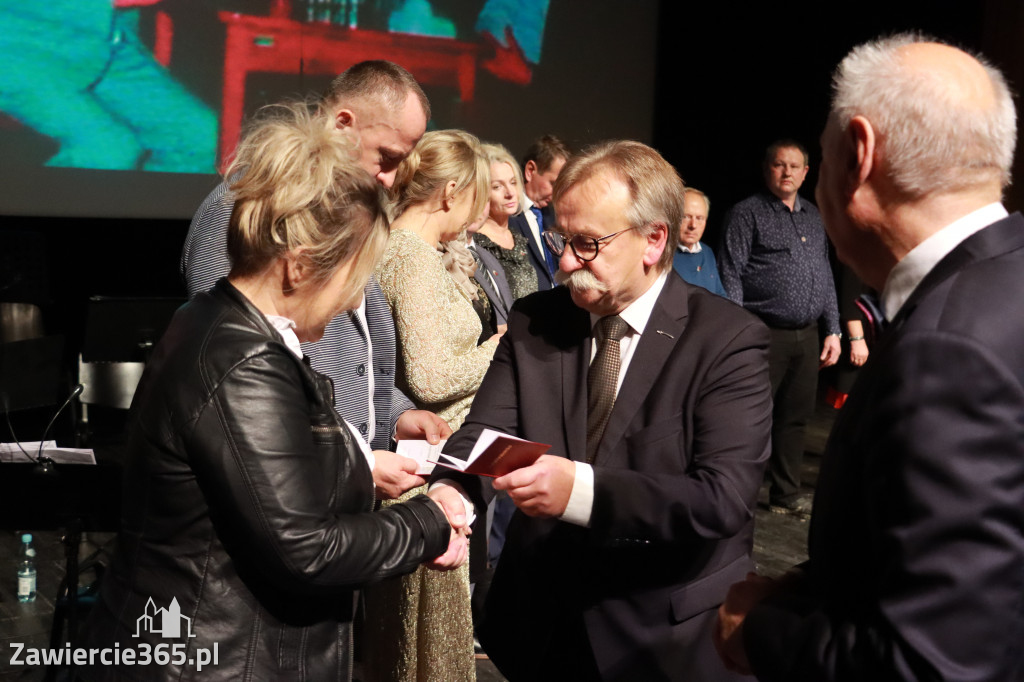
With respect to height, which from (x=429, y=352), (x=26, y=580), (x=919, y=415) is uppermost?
(x=919, y=415)

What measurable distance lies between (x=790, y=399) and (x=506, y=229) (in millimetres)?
2049

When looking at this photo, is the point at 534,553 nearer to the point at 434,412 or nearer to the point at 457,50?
the point at 434,412

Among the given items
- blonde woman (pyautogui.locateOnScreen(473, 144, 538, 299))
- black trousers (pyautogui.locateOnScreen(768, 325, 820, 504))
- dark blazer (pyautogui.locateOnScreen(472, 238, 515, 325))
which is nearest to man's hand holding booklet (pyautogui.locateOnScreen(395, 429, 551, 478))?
dark blazer (pyautogui.locateOnScreen(472, 238, 515, 325))

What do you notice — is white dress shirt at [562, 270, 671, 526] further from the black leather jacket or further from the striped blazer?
the striped blazer

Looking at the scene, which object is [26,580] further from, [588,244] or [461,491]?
[588,244]

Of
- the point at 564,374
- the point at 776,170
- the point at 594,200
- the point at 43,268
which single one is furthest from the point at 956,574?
the point at 43,268

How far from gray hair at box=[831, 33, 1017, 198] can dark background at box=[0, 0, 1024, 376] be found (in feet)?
20.7

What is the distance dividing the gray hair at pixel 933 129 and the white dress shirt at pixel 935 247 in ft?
0.13

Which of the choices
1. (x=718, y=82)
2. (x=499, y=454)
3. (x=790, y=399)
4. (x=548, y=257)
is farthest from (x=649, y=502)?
(x=718, y=82)

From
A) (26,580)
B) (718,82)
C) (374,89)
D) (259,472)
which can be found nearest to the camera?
(259,472)

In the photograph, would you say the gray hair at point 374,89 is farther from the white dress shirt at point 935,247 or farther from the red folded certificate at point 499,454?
the white dress shirt at point 935,247

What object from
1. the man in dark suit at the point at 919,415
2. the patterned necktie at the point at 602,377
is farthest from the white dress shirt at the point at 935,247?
the patterned necktie at the point at 602,377

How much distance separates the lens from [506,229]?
4668mm

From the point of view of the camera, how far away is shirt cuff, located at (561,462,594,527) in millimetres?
1694
